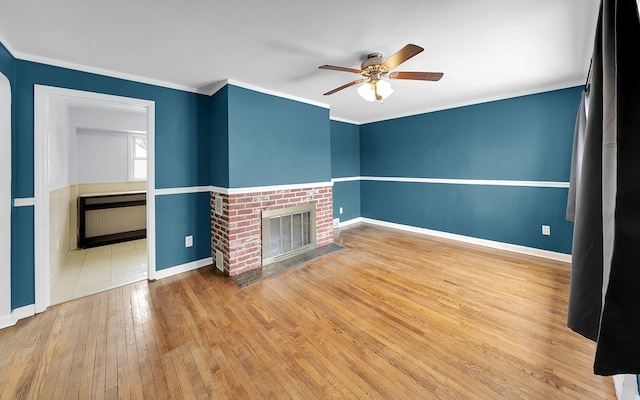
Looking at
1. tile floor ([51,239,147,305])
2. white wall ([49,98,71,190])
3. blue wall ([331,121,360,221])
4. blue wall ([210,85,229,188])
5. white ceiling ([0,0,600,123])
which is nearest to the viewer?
white ceiling ([0,0,600,123])

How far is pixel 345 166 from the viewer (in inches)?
220

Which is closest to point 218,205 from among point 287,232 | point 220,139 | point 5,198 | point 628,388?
point 220,139

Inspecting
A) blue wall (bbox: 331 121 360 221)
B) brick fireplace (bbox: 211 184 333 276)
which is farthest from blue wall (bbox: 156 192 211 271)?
blue wall (bbox: 331 121 360 221)

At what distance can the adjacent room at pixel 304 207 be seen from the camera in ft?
4.85

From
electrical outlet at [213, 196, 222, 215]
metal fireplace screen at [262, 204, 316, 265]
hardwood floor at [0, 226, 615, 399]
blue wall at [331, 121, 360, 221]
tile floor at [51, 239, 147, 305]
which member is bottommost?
hardwood floor at [0, 226, 615, 399]

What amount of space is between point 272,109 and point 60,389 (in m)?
3.16

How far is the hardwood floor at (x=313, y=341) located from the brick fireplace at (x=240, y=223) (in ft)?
1.13

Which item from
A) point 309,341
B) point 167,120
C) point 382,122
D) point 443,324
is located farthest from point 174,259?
point 382,122

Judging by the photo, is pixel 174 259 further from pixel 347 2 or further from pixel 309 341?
pixel 347 2

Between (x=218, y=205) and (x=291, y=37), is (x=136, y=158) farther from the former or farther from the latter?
(x=291, y=37)

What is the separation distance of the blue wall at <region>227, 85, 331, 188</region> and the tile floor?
1.74 meters

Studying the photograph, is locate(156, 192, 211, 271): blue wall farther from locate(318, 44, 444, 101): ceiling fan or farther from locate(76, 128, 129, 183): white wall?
locate(76, 128, 129, 183): white wall

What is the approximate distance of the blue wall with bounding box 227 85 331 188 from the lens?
3.08 metres

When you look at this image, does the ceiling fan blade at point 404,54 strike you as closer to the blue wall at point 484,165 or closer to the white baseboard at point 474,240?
the blue wall at point 484,165
